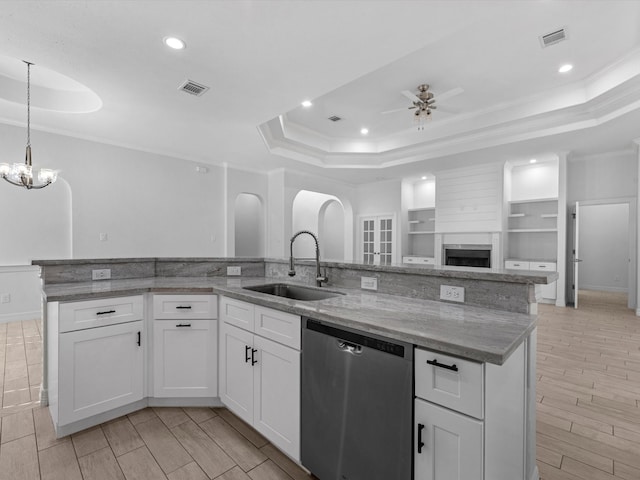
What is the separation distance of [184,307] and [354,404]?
1409 mm

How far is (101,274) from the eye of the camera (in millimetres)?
2527

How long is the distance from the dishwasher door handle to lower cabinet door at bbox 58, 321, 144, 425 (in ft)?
5.03

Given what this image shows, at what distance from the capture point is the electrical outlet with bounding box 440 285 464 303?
1649 mm

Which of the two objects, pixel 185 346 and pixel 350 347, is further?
pixel 185 346

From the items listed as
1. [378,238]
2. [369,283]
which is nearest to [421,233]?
[378,238]

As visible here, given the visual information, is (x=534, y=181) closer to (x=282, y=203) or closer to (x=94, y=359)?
(x=282, y=203)

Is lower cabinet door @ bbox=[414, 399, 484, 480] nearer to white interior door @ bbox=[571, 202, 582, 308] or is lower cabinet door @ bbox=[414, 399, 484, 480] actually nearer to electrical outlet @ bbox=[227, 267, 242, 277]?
electrical outlet @ bbox=[227, 267, 242, 277]

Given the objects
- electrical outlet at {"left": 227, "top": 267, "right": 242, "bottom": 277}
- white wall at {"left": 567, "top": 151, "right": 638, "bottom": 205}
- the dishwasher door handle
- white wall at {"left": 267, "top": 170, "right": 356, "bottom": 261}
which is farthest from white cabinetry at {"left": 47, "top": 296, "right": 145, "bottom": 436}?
white wall at {"left": 567, "top": 151, "right": 638, "bottom": 205}

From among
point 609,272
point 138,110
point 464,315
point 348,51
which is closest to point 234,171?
point 138,110

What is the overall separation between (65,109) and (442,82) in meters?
4.63

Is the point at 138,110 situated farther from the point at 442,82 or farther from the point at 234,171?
the point at 442,82

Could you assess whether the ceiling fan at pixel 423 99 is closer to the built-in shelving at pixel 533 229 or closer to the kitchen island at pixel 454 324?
the kitchen island at pixel 454 324

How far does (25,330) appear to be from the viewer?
4.27 m

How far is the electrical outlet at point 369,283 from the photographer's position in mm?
2049
